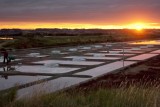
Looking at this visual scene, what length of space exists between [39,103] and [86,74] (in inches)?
485

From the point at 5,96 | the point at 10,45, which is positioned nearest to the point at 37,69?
the point at 5,96

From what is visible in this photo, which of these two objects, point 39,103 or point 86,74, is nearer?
point 39,103

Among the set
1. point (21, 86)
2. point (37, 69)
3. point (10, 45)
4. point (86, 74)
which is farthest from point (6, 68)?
point (10, 45)

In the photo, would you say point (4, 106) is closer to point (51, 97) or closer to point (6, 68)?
point (51, 97)

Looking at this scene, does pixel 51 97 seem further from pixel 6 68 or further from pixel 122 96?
pixel 6 68

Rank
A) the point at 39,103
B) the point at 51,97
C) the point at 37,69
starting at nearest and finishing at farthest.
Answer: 1. the point at 39,103
2. the point at 51,97
3. the point at 37,69

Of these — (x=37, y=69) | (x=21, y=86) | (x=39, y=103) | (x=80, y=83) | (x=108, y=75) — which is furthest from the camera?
(x=37, y=69)

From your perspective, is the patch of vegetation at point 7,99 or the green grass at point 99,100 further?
the patch of vegetation at point 7,99

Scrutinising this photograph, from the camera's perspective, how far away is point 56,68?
76.7ft

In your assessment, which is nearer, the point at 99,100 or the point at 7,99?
the point at 99,100

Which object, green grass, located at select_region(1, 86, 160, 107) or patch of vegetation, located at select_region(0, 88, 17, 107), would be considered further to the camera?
patch of vegetation, located at select_region(0, 88, 17, 107)

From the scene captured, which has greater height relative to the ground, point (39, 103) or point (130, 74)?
point (39, 103)

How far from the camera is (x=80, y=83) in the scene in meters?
17.1

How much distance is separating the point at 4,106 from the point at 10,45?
40.0 m
